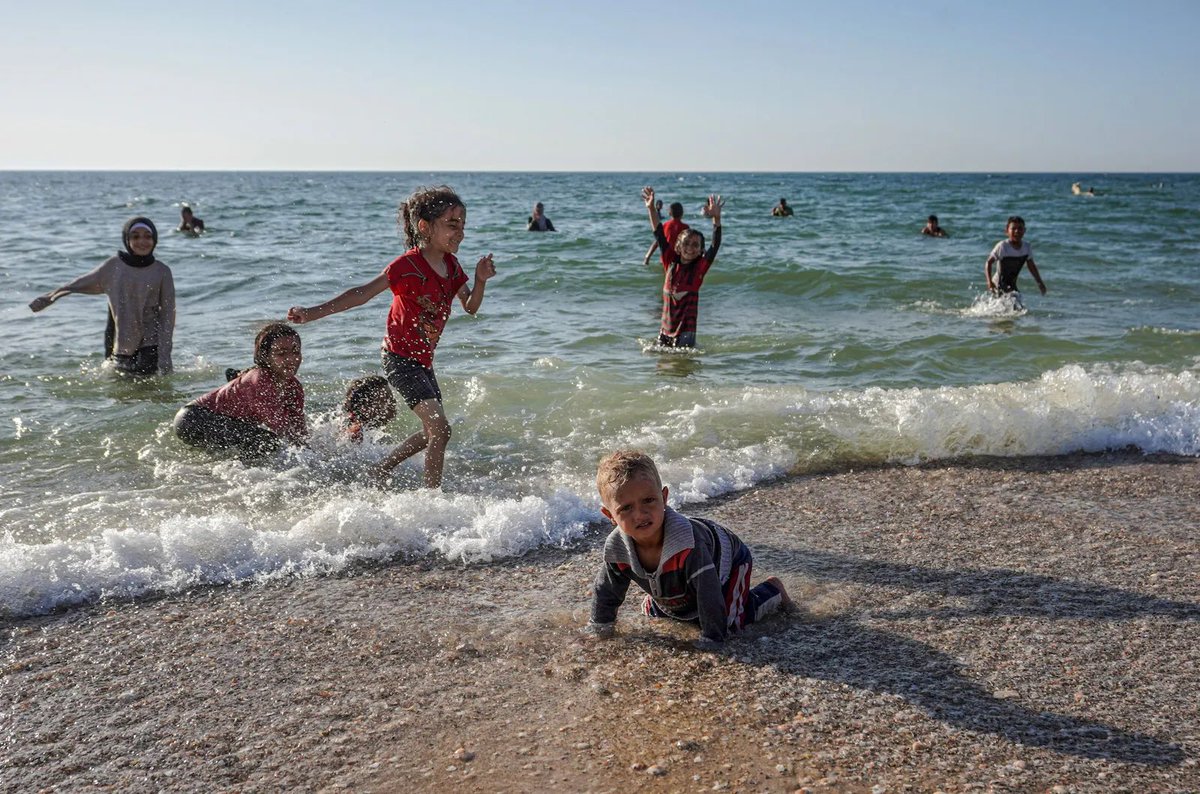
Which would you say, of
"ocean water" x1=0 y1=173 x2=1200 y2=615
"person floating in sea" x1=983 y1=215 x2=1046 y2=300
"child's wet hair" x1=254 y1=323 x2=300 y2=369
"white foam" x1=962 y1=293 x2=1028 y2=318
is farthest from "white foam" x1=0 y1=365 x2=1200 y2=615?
"person floating in sea" x1=983 y1=215 x2=1046 y2=300

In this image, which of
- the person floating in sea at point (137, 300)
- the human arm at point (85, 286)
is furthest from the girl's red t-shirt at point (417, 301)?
the human arm at point (85, 286)

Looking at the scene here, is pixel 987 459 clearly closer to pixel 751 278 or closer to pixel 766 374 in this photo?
pixel 766 374

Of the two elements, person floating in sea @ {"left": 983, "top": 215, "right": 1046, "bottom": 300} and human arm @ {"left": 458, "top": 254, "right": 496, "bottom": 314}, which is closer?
human arm @ {"left": 458, "top": 254, "right": 496, "bottom": 314}

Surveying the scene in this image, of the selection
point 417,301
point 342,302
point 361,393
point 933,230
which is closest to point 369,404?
point 361,393

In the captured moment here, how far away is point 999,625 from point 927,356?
6469mm

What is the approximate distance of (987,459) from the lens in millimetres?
5977

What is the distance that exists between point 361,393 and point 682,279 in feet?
12.8

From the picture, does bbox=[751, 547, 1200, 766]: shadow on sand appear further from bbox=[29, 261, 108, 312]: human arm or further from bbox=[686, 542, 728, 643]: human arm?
bbox=[29, 261, 108, 312]: human arm

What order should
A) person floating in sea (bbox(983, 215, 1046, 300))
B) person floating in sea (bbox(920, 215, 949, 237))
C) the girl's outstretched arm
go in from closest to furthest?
the girl's outstretched arm < person floating in sea (bbox(983, 215, 1046, 300)) < person floating in sea (bbox(920, 215, 949, 237))

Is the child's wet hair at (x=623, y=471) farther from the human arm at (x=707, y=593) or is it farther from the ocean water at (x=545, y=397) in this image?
the ocean water at (x=545, y=397)

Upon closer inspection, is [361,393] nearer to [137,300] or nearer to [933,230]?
[137,300]

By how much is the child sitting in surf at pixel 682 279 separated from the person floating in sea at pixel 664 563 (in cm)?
599

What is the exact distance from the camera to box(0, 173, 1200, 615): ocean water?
180 inches

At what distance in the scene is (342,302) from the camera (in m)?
5.04
